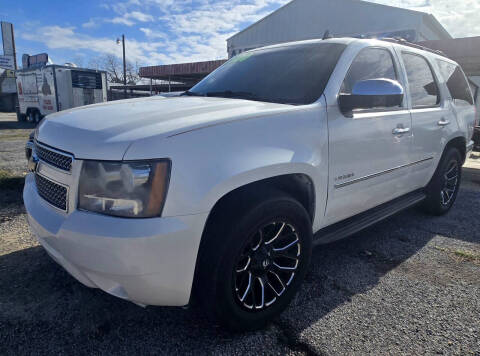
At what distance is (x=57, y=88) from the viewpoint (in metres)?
16.6

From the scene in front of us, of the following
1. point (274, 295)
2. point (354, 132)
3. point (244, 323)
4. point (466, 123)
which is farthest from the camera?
point (466, 123)

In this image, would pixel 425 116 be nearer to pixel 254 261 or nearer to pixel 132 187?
pixel 254 261

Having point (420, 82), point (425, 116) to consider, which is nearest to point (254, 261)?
point (425, 116)

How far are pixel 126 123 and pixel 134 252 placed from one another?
2.32ft

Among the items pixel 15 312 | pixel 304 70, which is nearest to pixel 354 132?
pixel 304 70

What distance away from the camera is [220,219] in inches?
69.0

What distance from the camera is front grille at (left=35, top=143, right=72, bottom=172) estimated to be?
1.73 metres

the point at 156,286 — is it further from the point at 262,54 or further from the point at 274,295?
the point at 262,54

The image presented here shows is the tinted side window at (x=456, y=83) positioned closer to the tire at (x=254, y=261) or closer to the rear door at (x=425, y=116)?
the rear door at (x=425, y=116)

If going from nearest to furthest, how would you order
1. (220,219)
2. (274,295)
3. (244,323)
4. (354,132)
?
(220,219) → (244,323) → (274,295) → (354,132)

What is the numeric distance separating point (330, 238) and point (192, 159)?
1.37m

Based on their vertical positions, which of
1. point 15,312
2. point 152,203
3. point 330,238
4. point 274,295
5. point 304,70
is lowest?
point 15,312

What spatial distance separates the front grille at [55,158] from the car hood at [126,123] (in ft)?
0.15

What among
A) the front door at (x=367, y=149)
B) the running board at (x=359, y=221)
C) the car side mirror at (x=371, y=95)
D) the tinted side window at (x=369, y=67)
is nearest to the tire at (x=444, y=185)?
the running board at (x=359, y=221)
